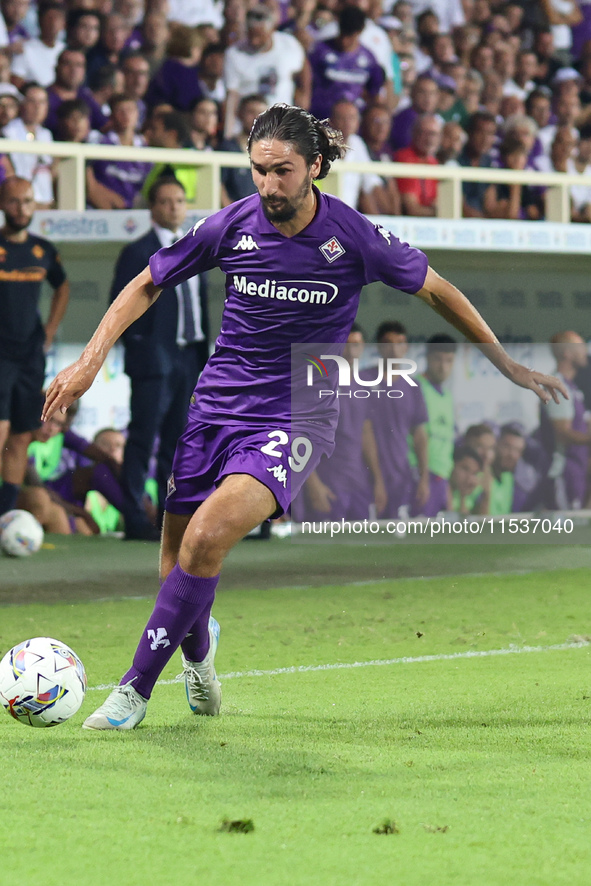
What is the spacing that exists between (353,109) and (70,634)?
714 centimetres

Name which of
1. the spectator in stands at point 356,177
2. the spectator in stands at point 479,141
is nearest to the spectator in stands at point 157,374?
the spectator in stands at point 356,177

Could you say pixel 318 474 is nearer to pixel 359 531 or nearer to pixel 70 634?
pixel 359 531

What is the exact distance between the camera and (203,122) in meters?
11.8

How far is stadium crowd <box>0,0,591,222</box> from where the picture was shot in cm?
1136

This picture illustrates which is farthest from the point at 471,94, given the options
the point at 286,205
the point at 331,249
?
the point at 286,205

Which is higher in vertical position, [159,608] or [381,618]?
[159,608]

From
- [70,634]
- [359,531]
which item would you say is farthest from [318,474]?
[70,634]

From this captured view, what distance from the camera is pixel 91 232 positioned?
412 inches

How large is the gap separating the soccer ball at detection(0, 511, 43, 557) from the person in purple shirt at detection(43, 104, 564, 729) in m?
5.09

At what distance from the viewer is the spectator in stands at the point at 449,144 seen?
45.2ft

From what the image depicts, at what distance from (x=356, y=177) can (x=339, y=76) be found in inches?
82.9

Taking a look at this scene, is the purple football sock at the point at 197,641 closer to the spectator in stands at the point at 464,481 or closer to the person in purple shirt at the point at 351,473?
the person in purple shirt at the point at 351,473

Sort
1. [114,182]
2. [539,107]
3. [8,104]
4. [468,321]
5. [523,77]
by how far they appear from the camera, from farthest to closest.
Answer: [523,77], [539,107], [114,182], [8,104], [468,321]

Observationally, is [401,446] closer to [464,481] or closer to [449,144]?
[464,481]
